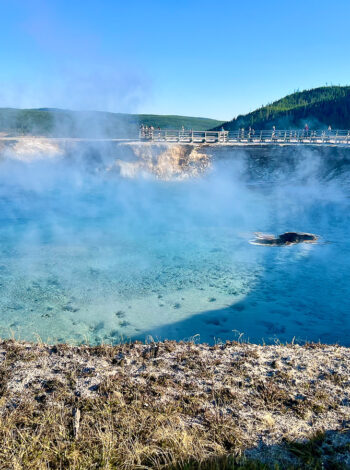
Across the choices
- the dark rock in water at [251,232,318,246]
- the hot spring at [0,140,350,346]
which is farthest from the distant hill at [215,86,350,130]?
the dark rock in water at [251,232,318,246]

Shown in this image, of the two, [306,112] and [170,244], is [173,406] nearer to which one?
[170,244]

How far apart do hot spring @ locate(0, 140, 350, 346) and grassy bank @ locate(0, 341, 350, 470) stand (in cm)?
169

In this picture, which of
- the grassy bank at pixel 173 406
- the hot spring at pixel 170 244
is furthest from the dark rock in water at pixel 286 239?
the grassy bank at pixel 173 406

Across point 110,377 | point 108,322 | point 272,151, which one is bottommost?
point 108,322

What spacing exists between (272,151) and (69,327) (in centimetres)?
2721

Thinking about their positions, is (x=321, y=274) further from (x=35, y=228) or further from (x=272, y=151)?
(x=272, y=151)

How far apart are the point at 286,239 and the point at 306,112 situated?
56205 millimetres

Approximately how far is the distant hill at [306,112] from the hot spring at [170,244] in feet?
118

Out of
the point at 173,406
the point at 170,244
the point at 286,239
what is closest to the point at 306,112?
the point at 286,239

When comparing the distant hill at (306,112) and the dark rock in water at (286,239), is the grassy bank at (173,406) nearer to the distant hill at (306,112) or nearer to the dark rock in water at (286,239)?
the dark rock in water at (286,239)

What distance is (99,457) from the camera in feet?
11.2

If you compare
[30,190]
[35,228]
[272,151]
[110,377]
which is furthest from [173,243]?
[272,151]

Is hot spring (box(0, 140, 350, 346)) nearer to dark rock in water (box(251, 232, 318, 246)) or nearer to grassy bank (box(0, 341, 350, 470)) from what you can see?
dark rock in water (box(251, 232, 318, 246))

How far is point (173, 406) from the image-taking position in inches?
170
